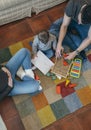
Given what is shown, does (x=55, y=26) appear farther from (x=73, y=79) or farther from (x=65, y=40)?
(x=73, y=79)

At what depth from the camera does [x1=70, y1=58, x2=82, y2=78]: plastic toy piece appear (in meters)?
2.04

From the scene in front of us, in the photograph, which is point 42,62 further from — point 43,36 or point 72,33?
point 72,33

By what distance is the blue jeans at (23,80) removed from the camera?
73.8 inches

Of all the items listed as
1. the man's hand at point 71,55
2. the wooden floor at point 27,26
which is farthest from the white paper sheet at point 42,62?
the wooden floor at point 27,26

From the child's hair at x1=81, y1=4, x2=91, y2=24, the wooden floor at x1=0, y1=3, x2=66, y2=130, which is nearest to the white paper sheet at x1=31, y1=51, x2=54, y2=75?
the wooden floor at x1=0, y1=3, x2=66, y2=130

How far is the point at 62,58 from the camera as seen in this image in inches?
82.0

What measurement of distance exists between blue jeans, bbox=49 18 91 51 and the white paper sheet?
0.23m

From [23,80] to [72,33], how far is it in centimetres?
64

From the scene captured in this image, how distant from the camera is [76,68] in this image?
2061mm

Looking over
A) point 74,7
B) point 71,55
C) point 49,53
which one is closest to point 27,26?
point 49,53

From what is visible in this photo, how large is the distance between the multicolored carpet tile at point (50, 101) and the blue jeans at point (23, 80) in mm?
92

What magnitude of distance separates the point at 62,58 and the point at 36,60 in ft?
0.76

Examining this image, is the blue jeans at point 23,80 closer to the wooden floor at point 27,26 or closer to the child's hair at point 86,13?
the wooden floor at point 27,26

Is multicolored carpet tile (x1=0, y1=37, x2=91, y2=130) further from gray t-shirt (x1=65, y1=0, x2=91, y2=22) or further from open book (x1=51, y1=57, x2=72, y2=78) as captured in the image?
gray t-shirt (x1=65, y1=0, x2=91, y2=22)
